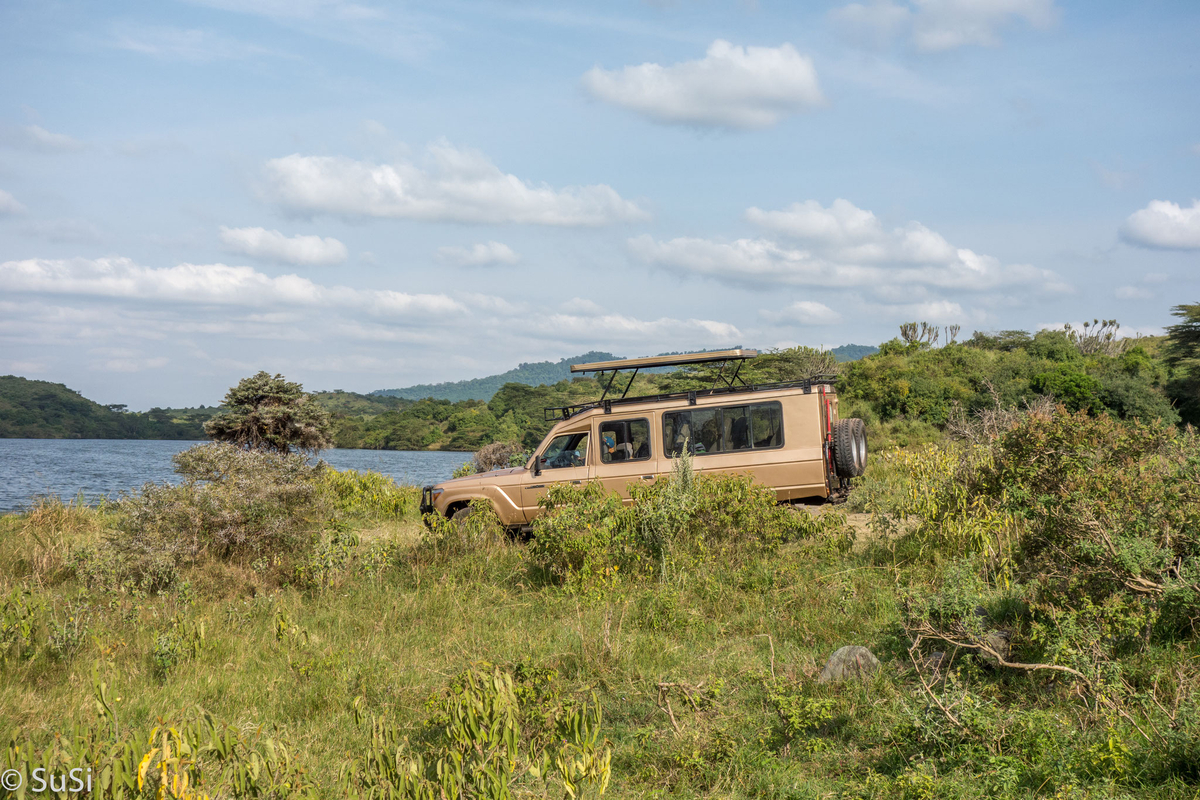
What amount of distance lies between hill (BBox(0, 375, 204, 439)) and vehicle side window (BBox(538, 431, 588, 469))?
47.5m

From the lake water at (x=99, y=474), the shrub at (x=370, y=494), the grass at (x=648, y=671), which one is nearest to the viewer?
the grass at (x=648, y=671)

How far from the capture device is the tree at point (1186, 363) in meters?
27.1

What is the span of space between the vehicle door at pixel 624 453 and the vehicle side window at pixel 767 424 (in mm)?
1414

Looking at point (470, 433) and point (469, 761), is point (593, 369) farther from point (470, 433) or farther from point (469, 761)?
point (470, 433)

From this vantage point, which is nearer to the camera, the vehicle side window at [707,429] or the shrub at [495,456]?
the vehicle side window at [707,429]

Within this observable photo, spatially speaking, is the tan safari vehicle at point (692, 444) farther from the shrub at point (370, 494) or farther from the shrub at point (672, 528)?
the shrub at point (370, 494)

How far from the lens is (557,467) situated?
35.8 ft

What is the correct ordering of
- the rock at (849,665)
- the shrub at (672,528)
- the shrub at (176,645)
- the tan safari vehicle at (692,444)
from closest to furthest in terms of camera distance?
the rock at (849,665), the shrub at (176,645), the shrub at (672,528), the tan safari vehicle at (692,444)

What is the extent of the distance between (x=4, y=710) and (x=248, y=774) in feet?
10.1

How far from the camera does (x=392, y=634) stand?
673cm

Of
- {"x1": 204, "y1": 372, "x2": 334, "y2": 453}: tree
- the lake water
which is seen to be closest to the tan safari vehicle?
the lake water

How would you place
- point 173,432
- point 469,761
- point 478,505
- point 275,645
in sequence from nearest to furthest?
point 469,761 < point 275,645 < point 478,505 < point 173,432

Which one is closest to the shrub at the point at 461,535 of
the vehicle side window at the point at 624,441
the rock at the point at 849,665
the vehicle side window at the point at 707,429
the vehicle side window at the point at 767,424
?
the vehicle side window at the point at 624,441

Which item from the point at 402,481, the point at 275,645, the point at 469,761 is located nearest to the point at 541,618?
the point at 275,645
